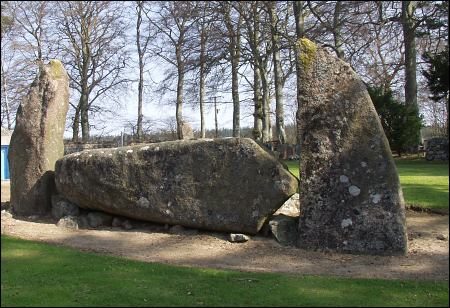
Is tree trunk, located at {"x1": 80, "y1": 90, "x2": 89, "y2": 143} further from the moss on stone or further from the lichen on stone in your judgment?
the moss on stone

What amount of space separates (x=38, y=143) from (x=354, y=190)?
7.57 m

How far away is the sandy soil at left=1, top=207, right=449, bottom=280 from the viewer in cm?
686

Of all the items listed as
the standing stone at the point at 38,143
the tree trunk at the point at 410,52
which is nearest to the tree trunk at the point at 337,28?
the tree trunk at the point at 410,52

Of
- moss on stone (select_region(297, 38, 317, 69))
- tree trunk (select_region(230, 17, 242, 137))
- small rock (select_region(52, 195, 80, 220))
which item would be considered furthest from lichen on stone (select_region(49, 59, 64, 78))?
tree trunk (select_region(230, 17, 242, 137))

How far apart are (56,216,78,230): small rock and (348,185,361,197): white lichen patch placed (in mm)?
5620

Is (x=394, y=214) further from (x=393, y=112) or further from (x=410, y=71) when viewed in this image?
(x=410, y=71)

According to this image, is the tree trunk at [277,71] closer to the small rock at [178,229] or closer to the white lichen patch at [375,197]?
the small rock at [178,229]

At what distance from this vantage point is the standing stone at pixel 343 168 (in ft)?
24.9

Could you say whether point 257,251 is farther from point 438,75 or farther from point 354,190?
point 438,75

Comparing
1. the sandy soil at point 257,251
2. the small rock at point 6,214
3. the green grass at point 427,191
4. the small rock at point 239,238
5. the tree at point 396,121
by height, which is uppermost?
the tree at point 396,121

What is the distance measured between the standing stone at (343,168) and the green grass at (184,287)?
1764 mm

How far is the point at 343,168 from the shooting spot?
7848mm

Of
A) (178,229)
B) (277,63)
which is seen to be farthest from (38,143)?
(277,63)

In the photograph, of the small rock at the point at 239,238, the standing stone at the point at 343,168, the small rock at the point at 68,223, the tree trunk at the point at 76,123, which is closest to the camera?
the standing stone at the point at 343,168
